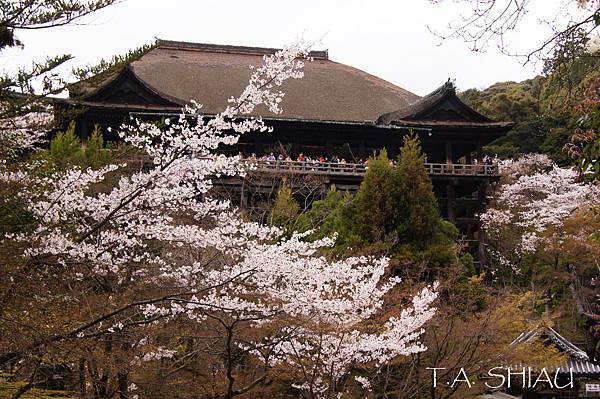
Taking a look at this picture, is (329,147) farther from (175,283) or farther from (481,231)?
(175,283)

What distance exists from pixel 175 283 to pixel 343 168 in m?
10.5

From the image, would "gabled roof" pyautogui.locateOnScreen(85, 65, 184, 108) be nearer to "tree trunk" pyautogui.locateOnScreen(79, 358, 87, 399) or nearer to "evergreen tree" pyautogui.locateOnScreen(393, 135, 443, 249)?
"evergreen tree" pyautogui.locateOnScreen(393, 135, 443, 249)

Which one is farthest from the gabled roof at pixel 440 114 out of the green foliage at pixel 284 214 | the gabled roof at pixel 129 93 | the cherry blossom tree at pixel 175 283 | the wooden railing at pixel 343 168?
the cherry blossom tree at pixel 175 283

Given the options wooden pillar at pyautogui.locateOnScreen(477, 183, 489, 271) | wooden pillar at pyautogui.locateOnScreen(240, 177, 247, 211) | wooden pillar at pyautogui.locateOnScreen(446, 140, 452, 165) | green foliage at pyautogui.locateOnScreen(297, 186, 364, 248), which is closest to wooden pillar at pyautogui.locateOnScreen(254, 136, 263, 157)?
wooden pillar at pyautogui.locateOnScreen(240, 177, 247, 211)

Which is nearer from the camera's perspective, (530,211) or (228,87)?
(228,87)

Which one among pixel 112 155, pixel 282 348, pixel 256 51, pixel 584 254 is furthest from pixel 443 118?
pixel 112 155

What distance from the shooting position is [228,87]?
2117 centimetres

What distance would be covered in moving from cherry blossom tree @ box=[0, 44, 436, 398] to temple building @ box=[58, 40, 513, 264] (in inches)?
325

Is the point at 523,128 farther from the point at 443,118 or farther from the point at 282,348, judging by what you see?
the point at 282,348

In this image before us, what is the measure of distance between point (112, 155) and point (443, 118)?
15.3 meters

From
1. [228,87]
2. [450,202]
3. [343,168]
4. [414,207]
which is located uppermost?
[228,87]

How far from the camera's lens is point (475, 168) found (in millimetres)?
19109

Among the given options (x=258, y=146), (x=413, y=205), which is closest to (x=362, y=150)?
(x=258, y=146)

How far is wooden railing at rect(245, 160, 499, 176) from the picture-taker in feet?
53.3
